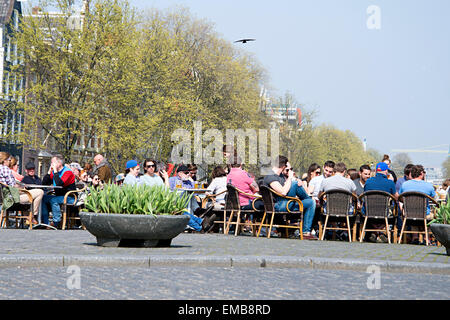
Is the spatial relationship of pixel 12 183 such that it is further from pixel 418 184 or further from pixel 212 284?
pixel 212 284

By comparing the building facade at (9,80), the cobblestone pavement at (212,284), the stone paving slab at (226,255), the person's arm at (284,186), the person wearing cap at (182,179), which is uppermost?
the building facade at (9,80)

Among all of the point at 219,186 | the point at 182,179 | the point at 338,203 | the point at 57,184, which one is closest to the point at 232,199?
the point at 219,186

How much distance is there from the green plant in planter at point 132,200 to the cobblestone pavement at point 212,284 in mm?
1847

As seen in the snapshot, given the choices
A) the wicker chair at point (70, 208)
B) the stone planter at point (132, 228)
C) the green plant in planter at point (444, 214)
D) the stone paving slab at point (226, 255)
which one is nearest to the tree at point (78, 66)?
the wicker chair at point (70, 208)

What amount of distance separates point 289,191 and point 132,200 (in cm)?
465

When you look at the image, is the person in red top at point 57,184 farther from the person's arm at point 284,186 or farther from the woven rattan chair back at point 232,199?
the person's arm at point 284,186

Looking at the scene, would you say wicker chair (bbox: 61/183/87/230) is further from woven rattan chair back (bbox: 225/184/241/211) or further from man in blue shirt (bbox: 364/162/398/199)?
man in blue shirt (bbox: 364/162/398/199)

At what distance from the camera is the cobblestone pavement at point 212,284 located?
766cm

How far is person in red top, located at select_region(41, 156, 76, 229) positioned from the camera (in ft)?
59.3

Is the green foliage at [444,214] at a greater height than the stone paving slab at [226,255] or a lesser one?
greater

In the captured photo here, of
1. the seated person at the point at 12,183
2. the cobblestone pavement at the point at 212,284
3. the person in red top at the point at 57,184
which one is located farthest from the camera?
the person in red top at the point at 57,184

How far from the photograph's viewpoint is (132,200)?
1181cm
